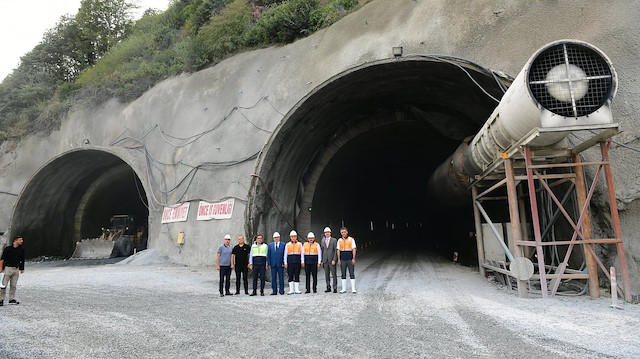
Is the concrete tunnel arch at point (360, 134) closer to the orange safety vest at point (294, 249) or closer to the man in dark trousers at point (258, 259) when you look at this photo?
the man in dark trousers at point (258, 259)

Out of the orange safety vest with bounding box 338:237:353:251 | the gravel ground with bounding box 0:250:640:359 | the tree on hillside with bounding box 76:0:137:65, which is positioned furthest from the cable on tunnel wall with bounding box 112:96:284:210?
the tree on hillside with bounding box 76:0:137:65

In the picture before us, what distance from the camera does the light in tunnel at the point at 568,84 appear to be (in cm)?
652

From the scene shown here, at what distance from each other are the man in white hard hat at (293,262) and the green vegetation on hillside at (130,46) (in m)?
12.0

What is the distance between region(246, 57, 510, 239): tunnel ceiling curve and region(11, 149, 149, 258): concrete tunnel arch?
39.9 feet

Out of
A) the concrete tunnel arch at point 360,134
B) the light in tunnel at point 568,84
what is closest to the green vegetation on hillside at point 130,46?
the concrete tunnel arch at point 360,134

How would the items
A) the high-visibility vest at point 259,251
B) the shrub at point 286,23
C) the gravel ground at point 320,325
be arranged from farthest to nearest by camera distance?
the shrub at point 286,23 → the high-visibility vest at point 259,251 → the gravel ground at point 320,325

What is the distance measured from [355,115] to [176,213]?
31.9 feet

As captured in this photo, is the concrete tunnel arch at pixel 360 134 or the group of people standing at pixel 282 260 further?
the concrete tunnel arch at pixel 360 134

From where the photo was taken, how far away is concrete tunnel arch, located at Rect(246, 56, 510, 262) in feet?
36.7

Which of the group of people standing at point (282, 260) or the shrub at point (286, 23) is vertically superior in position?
the shrub at point (286, 23)

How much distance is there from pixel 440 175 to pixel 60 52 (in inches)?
1259

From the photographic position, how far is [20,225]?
20.2 meters

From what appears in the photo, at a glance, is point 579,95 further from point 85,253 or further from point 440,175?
point 85,253

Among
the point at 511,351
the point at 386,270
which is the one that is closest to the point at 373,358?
the point at 511,351
